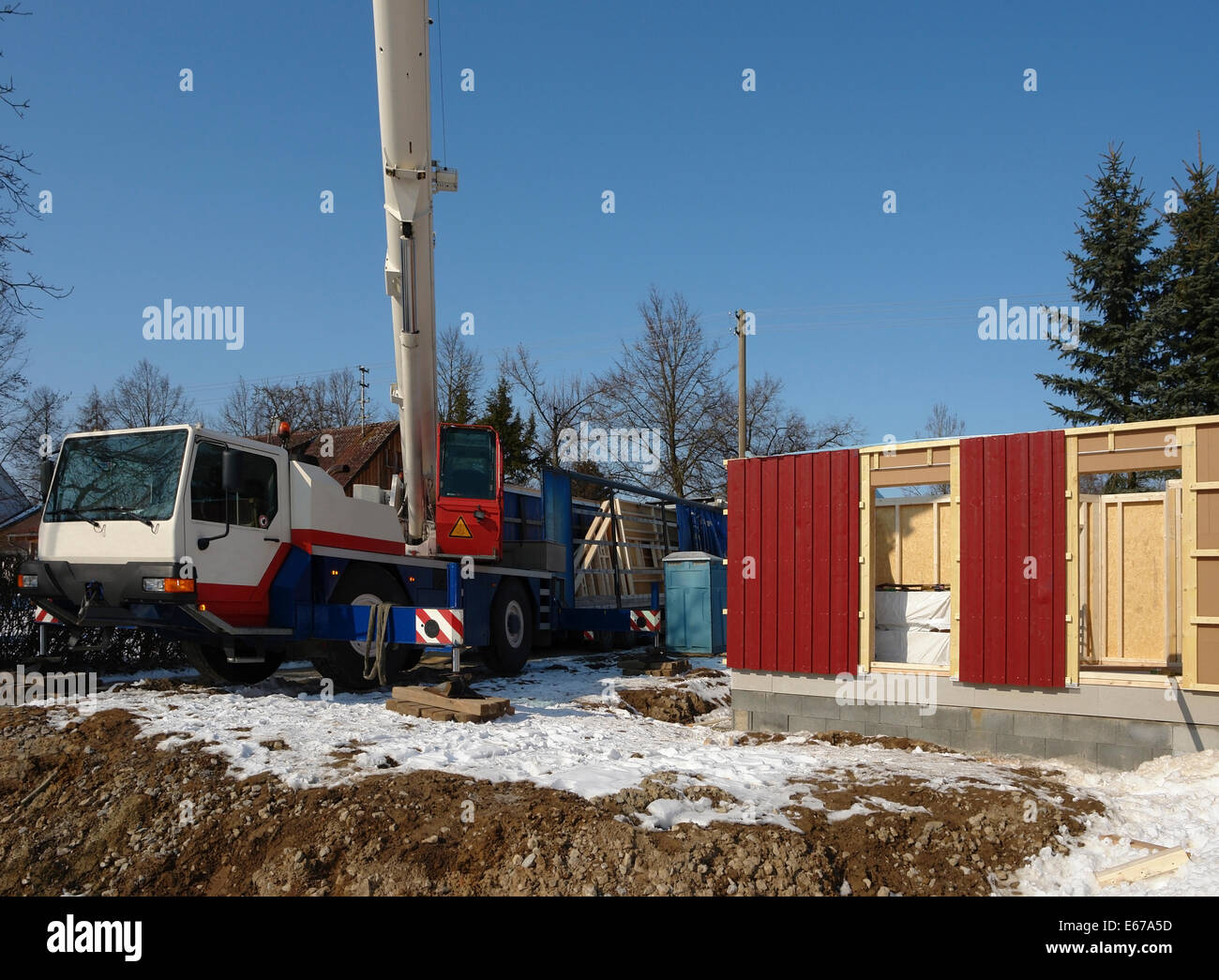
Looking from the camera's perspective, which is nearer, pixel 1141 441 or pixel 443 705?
pixel 1141 441

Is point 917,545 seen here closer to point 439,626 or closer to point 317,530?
point 439,626

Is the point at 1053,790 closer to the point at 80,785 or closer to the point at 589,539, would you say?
the point at 80,785


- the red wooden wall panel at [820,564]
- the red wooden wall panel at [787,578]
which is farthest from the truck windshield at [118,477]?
the red wooden wall panel at [820,564]

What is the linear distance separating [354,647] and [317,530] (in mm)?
1464

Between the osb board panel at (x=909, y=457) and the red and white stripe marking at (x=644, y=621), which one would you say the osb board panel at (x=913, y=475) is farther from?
the red and white stripe marking at (x=644, y=621)

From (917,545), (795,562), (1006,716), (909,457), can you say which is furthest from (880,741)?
→ (909,457)

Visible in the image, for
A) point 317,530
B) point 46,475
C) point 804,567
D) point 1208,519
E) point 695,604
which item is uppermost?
point 46,475

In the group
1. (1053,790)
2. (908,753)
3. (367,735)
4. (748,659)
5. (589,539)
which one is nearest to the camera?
(1053,790)

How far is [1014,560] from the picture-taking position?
8047 mm

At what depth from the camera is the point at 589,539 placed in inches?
598

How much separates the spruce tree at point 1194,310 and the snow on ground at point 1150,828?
15490 mm

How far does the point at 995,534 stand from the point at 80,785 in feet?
24.6

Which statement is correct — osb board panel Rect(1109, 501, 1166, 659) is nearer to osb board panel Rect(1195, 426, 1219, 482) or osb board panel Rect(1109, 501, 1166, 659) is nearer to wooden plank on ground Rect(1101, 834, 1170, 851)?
osb board panel Rect(1195, 426, 1219, 482)
